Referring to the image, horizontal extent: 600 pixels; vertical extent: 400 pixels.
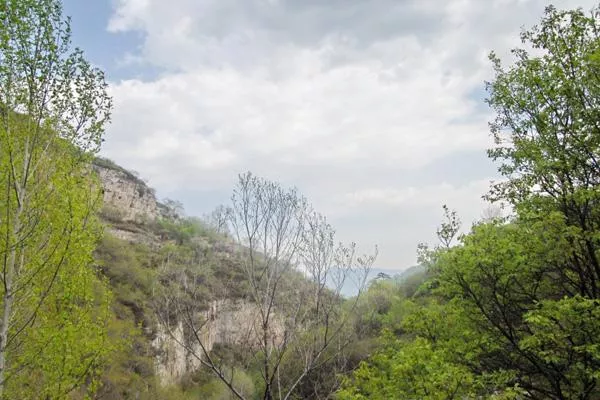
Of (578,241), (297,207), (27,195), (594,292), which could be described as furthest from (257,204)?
(594,292)

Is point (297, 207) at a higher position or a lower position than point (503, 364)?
higher

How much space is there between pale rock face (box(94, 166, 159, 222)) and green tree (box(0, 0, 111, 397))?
47588 millimetres

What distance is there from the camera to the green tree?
643cm

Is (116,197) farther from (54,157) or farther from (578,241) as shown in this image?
(578,241)

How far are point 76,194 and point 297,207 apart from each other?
13.1 feet

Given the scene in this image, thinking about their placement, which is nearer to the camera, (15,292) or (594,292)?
(15,292)

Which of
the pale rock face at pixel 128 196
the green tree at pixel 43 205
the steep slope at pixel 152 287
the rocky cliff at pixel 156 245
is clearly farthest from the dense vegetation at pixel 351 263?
the pale rock face at pixel 128 196

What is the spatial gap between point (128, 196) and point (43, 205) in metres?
54.5

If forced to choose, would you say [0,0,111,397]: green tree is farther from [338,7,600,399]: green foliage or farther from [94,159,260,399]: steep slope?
[338,7,600,399]: green foliage

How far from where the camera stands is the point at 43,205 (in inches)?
266

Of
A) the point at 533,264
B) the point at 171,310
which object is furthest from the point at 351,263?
the point at 171,310

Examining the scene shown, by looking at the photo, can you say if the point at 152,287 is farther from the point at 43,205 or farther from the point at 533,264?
the point at 533,264

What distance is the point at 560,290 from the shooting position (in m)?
10.1

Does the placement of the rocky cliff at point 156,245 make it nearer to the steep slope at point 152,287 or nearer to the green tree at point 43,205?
the steep slope at point 152,287
